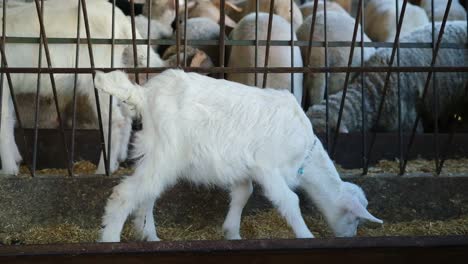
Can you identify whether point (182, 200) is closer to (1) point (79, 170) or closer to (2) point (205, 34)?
(1) point (79, 170)

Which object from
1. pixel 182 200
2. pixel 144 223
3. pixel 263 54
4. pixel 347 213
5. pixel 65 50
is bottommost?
pixel 182 200

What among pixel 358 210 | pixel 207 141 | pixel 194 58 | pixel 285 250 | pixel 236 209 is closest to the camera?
pixel 285 250

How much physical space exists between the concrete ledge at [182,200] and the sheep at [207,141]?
0.71 metres

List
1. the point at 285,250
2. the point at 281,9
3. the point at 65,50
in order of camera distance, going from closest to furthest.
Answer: the point at 285,250, the point at 65,50, the point at 281,9

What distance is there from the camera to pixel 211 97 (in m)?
3.79

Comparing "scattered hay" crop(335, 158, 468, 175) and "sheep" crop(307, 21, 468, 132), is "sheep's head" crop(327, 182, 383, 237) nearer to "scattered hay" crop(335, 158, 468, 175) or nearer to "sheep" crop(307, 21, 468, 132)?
"scattered hay" crop(335, 158, 468, 175)

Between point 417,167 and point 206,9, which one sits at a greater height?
point 206,9

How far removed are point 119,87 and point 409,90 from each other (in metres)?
4.38

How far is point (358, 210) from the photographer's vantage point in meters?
3.95

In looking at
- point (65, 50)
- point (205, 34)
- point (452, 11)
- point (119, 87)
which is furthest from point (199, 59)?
point (452, 11)

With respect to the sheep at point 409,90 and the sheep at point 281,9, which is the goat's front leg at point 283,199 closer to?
the sheep at point 409,90

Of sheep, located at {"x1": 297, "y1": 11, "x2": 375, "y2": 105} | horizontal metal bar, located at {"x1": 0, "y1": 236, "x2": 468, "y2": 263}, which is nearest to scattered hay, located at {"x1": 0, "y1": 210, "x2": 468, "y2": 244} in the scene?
horizontal metal bar, located at {"x1": 0, "y1": 236, "x2": 468, "y2": 263}

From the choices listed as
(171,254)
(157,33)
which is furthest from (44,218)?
(157,33)

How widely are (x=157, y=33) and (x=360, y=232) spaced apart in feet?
14.6
